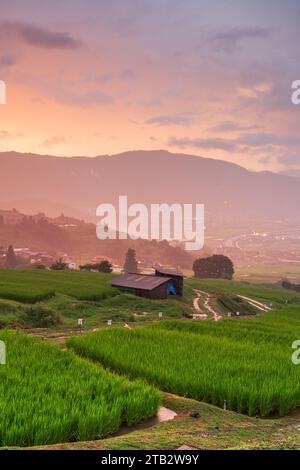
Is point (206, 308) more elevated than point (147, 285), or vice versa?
point (147, 285)

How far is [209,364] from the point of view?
1522 cm

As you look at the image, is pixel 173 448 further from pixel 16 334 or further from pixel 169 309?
pixel 169 309

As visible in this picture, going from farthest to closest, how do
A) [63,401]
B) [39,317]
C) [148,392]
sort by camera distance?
1. [39,317]
2. [148,392]
3. [63,401]

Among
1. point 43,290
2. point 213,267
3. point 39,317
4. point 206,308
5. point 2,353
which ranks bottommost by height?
point 213,267

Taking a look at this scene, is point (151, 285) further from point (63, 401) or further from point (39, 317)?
point (63, 401)

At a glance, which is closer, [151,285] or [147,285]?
[151,285]

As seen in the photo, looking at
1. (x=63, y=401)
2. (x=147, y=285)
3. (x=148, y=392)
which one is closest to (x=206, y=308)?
(x=147, y=285)

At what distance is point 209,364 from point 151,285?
32638mm

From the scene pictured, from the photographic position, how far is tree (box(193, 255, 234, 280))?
125125mm

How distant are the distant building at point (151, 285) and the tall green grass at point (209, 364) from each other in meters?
24.3

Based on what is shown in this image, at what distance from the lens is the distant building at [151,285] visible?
47.6m

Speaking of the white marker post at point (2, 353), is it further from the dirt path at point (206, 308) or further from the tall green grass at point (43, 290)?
the dirt path at point (206, 308)

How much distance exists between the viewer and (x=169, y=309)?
140 ft

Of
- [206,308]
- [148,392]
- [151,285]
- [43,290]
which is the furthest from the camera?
[206,308]
